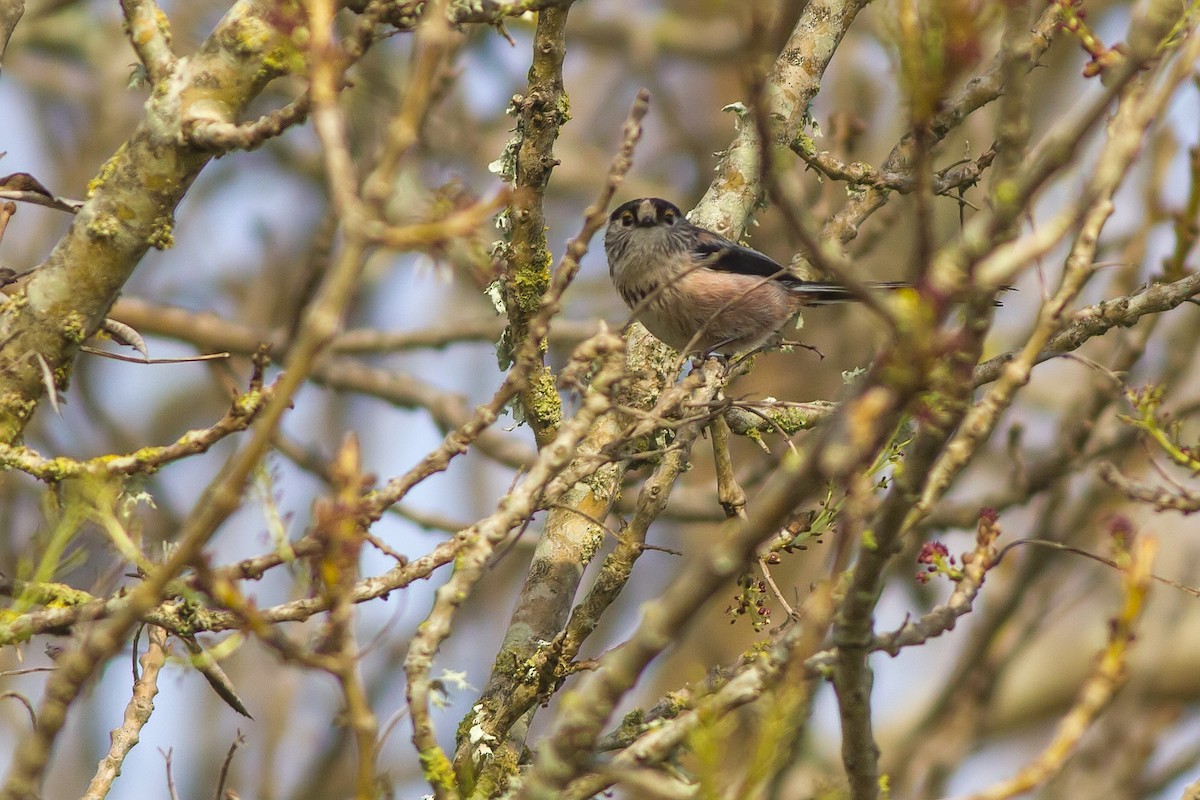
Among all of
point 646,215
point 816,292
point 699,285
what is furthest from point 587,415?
point 646,215

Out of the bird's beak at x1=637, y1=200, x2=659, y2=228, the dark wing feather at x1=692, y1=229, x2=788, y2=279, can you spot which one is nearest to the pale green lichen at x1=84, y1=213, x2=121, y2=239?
the dark wing feather at x1=692, y1=229, x2=788, y2=279

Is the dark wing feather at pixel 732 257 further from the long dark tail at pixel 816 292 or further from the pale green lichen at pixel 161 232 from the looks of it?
the pale green lichen at pixel 161 232

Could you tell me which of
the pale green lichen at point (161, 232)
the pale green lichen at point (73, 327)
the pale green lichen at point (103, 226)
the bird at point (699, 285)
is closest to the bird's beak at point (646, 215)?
the bird at point (699, 285)

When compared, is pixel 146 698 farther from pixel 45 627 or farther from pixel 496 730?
pixel 496 730

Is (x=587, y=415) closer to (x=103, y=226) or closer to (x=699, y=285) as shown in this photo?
(x=103, y=226)

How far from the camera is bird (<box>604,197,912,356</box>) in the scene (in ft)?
17.8

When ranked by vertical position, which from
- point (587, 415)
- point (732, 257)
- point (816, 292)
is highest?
point (816, 292)

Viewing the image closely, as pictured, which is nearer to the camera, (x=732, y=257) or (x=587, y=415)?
(x=587, y=415)

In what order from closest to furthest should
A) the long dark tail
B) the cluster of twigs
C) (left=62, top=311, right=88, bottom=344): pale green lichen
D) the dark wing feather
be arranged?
the cluster of twigs → (left=62, top=311, right=88, bottom=344): pale green lichen → the dark wing feather → the long dark tail

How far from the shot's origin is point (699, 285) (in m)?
5.92

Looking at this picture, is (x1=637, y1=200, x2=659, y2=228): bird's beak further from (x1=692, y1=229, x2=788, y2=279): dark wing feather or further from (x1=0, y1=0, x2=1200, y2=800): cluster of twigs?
(x1=0, y1=0, x2=1200, y2=800): cluster of twigs

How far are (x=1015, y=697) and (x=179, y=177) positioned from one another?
32.3ft

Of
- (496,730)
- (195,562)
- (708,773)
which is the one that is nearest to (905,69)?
(708,773)

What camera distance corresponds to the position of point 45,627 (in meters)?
2.90
